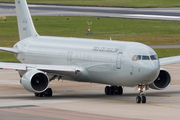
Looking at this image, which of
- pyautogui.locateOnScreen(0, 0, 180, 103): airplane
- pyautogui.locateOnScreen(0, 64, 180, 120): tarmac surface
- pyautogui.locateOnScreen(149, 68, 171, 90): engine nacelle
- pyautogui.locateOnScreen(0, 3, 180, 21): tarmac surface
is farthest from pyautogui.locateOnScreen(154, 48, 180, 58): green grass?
pyautogui.locateOnScreen(0, 3, 180, 21): tarmac surface

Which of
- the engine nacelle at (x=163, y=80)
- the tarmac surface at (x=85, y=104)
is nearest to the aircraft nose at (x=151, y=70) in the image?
the tarmac surface at (x=85, y=104)

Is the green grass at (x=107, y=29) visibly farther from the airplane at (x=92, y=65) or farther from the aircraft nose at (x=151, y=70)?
the aircraft nose at (x=151, y=70)

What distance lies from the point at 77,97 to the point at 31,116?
10.2m

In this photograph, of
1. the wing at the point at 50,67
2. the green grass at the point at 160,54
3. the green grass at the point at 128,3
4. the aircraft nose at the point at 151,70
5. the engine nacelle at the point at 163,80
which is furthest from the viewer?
the green grass at the point at 128,3

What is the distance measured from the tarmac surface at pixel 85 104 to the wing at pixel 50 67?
195cm

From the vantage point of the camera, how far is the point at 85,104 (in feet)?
109

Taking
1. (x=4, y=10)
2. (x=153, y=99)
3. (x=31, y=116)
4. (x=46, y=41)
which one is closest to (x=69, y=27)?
(x=4, y=10)

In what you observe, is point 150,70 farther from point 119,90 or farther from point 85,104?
point 119,90

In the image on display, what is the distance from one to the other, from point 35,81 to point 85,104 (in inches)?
184

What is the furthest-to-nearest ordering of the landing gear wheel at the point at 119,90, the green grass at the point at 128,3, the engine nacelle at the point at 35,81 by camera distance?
1. the green grass at the point at 128,3
2. the landing gear wheel at the point at 119,90
3. the engine nacelle at the point at 35,81

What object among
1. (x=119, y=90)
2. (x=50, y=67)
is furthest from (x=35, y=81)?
(x=119, y=90)

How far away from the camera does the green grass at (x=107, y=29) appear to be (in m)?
84.6

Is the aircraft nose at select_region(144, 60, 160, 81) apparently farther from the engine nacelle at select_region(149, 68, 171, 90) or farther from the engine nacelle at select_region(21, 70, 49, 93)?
the engine nacelle at select_region(21, 70, 49, 93)

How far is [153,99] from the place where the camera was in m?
36.1
